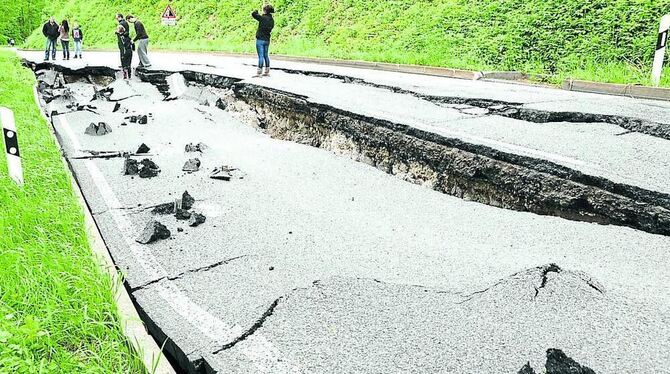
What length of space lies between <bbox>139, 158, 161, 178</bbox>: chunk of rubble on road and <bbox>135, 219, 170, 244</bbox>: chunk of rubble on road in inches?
66.4

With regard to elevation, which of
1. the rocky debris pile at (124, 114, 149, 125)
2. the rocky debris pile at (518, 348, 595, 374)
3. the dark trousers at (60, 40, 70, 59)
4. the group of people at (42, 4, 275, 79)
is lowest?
the rocky debris pile at (124, 114, 149, 125)

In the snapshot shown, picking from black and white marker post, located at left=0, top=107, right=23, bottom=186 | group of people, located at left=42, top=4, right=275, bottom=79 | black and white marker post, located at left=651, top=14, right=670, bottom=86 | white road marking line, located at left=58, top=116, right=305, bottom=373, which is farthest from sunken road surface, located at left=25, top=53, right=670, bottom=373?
group of people, located at left=42, top=4, right=275, bottom=79

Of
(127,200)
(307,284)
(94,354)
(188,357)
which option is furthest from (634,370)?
(127,200)

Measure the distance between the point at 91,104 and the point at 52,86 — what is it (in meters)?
3.84

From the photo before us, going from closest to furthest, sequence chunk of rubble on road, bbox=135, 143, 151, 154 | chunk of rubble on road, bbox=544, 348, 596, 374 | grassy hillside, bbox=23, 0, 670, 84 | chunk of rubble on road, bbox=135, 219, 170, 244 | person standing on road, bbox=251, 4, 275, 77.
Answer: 1. chunk of rubble on road, bbox=544, 348, 596, 374
2. chunk of rubble on road, bbox=135, 219, 170, 244
3. chunk of rubble on road, bbox=135, 143, 151, 154
4. grassy hillside, bbox=23, 0, 670, 84
5. person standing on road, bbox=251, 4, 275, 77

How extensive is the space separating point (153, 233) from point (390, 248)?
1.81 metres

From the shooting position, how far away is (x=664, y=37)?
913 cm

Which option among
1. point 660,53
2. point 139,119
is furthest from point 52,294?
point 660,53

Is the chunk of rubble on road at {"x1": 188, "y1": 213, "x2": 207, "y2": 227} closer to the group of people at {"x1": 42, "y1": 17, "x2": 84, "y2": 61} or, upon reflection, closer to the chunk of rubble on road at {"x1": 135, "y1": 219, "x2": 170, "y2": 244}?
the chunk of rubble on road at {"x1": 135, "y1": 219, "x2": 170, "y2": 244}

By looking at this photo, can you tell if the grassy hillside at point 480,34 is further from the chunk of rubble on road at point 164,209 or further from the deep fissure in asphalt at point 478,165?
the chunk of rubble on road at point 164,209

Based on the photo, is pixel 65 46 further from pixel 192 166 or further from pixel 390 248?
pixel 390 248

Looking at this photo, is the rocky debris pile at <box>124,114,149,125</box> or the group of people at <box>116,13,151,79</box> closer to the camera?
the rocky debris pile at <box>124,114,149,125</box>

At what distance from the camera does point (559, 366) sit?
86.6 inches

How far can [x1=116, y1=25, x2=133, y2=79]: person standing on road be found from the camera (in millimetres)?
12969
